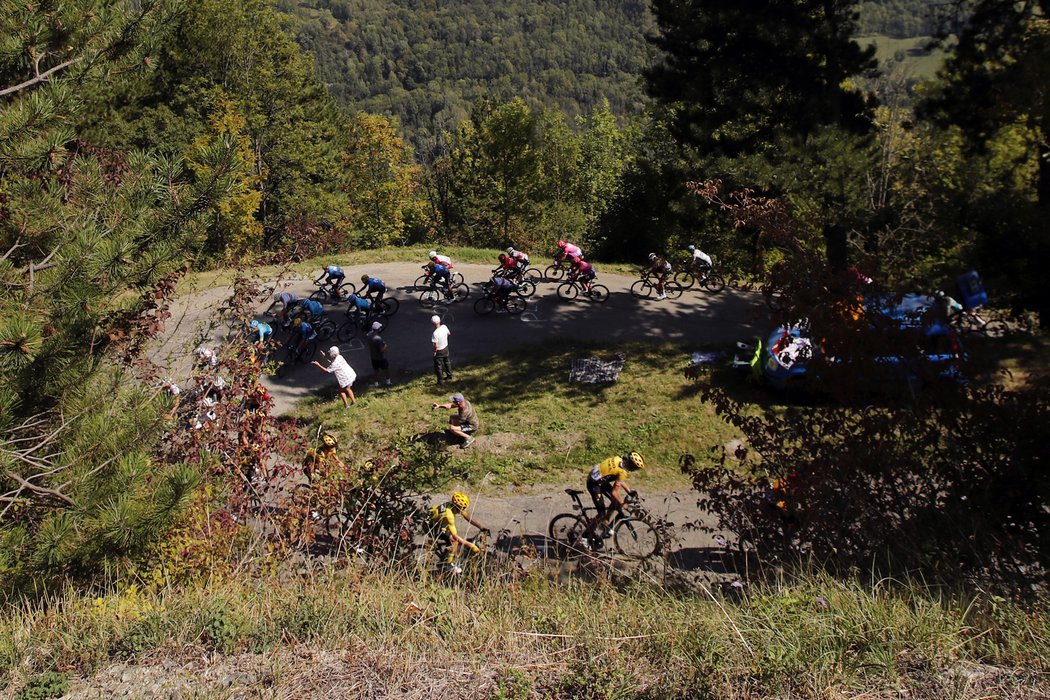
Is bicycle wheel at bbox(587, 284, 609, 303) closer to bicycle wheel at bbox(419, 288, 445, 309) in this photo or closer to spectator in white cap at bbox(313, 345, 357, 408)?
bicycle wheel at bbox(419, 288, 445, 309)

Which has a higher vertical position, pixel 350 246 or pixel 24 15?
pixel 24 15

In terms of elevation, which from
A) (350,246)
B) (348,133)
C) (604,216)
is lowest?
(350,246)

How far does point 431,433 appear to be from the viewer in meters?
14.8

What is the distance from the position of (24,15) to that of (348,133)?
43421mm

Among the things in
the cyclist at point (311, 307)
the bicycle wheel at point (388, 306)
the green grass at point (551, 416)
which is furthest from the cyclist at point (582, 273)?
the cyclist at point (311, 307)

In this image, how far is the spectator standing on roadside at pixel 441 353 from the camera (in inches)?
639

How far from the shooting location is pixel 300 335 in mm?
17828

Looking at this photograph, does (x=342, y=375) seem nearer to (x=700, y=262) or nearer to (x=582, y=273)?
(x=582, y=273)

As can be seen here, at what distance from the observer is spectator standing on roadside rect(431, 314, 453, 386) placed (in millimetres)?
16234

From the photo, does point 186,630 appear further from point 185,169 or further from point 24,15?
point 24,15

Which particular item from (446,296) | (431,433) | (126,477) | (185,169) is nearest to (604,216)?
(446,296)

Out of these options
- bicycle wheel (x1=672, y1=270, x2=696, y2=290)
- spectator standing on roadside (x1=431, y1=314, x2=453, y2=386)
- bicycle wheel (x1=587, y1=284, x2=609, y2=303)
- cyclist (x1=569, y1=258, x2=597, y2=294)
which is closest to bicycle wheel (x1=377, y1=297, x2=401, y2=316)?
spectator standing on roadside (x1=431, y1=314, x2=453, y2=386)

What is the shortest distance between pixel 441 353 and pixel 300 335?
3.84 m

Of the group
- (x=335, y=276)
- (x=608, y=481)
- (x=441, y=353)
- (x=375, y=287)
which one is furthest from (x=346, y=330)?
(x=608, y=481)
